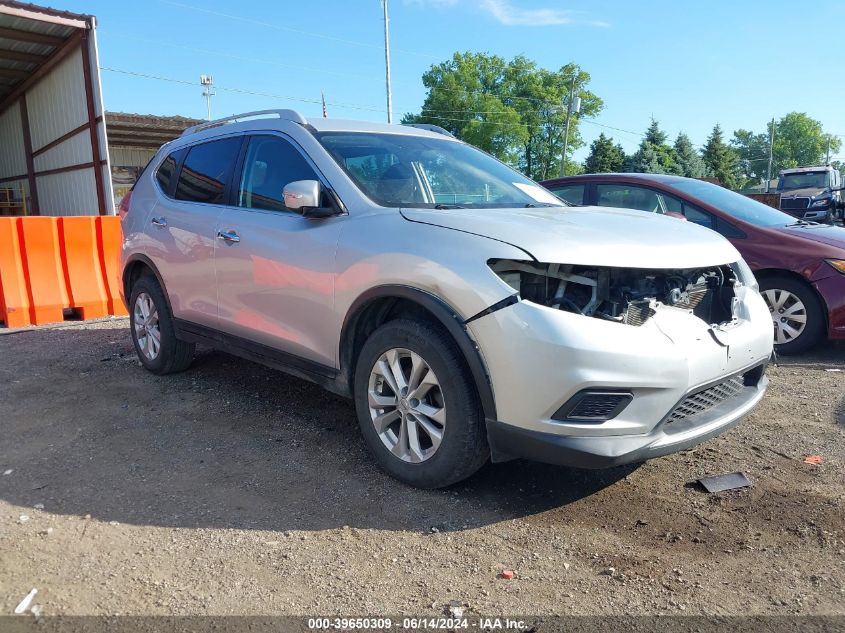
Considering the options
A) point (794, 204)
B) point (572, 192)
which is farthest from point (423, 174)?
point (794, 204)

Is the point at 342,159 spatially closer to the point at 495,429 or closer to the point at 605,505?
the point at 495,429

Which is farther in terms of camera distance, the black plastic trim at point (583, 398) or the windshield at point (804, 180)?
the windshield at point (804, 180)

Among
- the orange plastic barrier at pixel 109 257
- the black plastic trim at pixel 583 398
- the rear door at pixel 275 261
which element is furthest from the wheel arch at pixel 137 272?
the black plastic trim at pixel 583 398

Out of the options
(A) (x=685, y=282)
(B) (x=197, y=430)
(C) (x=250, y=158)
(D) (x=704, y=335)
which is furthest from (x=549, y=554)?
(C) (x=250, y=158)

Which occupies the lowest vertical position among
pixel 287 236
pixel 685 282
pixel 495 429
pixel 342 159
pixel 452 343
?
pixel 495 429

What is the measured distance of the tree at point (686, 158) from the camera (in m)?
42.9

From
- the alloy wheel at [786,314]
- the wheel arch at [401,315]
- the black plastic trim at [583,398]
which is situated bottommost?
the alloy wheel at [786,314]

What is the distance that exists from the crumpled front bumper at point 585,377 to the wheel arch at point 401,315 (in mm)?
50

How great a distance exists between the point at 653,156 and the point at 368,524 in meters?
40.2

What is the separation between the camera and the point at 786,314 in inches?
229

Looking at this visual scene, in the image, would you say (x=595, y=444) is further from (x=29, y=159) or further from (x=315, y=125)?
(x=29, y=159)

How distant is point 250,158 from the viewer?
14.3ft

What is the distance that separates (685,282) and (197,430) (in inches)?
119

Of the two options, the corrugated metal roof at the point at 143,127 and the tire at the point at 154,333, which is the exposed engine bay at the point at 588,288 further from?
the corrugated metal roof at the point at 143,127
